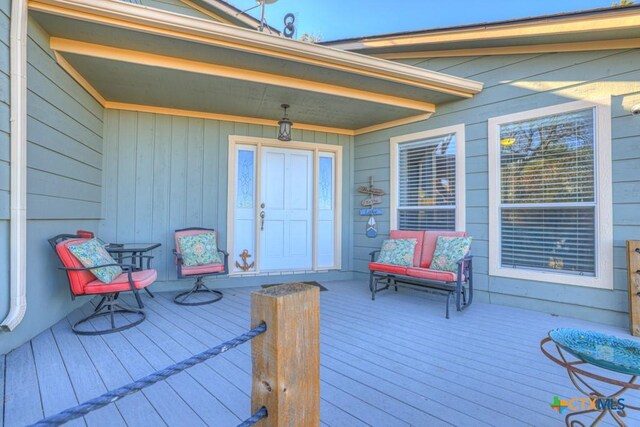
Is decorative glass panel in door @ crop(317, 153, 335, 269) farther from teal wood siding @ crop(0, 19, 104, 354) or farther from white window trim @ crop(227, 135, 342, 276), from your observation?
teal wood siding @ crop(0, 19, 104, 354)

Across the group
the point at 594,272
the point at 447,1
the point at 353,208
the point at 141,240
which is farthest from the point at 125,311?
the point at 447,1

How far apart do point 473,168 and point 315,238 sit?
238cm

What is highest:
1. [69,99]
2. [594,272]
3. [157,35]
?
[157,35]

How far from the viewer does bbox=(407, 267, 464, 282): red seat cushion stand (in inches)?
126

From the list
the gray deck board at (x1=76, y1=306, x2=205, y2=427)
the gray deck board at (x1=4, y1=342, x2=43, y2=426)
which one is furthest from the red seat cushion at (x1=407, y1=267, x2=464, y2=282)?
the gray deck board at (x1=4, y1=342, x2=43, y2=426)

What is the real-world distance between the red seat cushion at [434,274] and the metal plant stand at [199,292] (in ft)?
7.40

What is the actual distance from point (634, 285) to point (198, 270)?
4.17 meters

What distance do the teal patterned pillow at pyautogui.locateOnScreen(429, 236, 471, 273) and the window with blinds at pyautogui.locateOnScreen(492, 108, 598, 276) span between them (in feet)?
1.62

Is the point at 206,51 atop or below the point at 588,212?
atop

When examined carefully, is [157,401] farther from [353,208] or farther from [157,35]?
[353,208]

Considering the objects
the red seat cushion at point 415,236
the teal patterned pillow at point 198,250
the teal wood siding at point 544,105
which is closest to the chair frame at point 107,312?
the teal patterned pillow at point 198,250

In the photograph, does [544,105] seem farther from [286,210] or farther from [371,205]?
[286,210]

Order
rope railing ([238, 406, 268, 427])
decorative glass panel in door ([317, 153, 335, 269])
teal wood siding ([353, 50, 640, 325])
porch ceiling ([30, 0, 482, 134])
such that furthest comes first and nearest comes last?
decorative glass panel in door ([317, 153, 335, 269]), teal wood siding ([353, 50, 640, 325]), porch ceiling ([30, 0, 482, 134]), rope railing ([238, 406, 268, 427])

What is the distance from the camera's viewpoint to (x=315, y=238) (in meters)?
4.91
